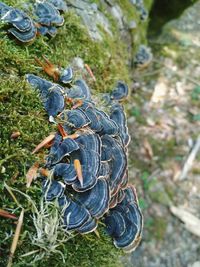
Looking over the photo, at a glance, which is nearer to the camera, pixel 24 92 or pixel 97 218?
pixel 97 218

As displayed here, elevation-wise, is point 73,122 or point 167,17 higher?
point 73,122

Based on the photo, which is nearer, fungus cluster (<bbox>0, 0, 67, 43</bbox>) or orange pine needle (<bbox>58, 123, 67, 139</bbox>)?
orange pine needle (<bbox>58, 123, 67, 139</bbox>)

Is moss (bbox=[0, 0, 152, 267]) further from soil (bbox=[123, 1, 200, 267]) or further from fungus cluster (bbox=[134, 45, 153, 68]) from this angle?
fungus cluster (bbox=[134, 45, 153, 68])

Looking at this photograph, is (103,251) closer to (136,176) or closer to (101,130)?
(101,130)

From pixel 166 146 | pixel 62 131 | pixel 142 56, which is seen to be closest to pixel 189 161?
pixel 166 146

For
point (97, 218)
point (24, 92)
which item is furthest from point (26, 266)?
point (24, 92)

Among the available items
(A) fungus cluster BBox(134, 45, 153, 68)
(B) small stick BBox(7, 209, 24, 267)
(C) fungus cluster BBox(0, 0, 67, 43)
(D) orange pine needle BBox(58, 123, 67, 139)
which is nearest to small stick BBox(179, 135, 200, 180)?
(A) fungus cluster BBox(134, 45, 153, 68)

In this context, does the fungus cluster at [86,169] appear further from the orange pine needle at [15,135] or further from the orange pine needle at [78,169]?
the orange pine needle at [15,135]
